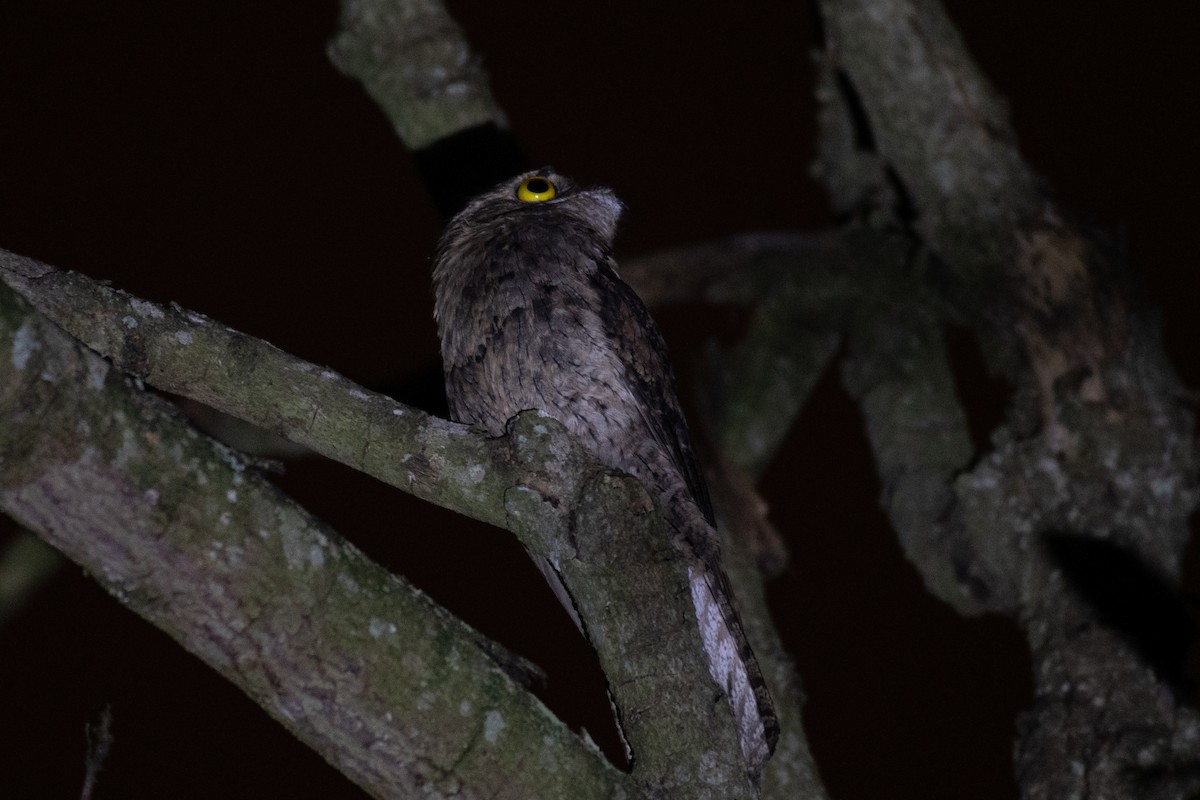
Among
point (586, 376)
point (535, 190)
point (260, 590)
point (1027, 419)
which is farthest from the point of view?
point (1027, 419)

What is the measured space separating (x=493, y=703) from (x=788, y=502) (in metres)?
8.43

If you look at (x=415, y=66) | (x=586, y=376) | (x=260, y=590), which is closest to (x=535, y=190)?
(x=586, y=376)

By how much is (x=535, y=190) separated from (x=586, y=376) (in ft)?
3.02

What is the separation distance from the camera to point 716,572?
3305 mm

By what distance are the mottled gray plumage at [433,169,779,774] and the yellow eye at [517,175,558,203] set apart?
312mm

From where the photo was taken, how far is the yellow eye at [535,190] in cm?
380

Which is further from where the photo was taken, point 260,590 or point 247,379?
point 247,379

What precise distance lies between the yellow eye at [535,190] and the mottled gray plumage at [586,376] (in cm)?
31

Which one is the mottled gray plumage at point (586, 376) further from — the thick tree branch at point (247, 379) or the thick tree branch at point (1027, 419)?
the thick tree branch at point (1027, 419)

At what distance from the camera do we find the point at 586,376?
3229mm

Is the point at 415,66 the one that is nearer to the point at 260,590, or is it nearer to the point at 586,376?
the point at 586,376

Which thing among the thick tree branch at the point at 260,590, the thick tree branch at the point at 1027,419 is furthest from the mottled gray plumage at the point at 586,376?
the thick tree branch at the point at 1027,419

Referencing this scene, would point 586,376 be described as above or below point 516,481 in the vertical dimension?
below

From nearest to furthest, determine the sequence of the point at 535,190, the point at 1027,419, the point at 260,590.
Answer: the point at 260,590 < the point at 535,190 < the point at 1027,419
